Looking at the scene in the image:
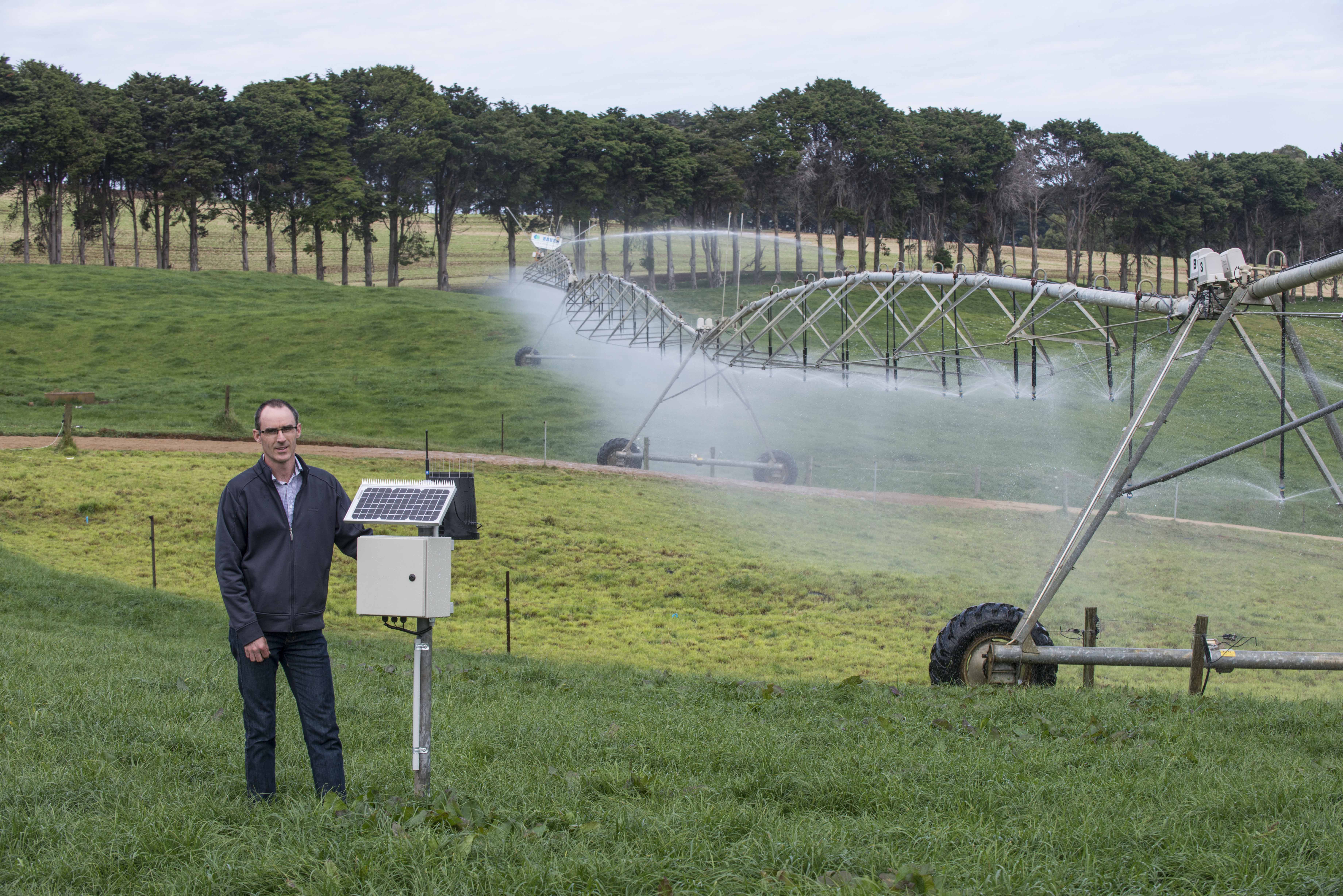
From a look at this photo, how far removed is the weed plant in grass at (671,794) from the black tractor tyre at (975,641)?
3.98ft

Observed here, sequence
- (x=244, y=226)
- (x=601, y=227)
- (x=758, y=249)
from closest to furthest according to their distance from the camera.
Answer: (x=758, y=249), (x=244, y=226), (x=601, y=227)

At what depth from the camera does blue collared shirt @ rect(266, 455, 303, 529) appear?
4680 millimetres

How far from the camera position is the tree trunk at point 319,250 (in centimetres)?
6425

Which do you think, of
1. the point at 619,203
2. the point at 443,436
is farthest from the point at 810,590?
the point at 619,203

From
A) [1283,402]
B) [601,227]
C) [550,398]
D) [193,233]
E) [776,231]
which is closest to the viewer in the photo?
[1283,402]

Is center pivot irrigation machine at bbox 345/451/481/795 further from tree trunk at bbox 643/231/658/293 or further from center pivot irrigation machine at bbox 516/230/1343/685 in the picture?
tree trunk at bbox 643/231/658/293

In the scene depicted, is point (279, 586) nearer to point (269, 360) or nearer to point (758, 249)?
point (269, 360)

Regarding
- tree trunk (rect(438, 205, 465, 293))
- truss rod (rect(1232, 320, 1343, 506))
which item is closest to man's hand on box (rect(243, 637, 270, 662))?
truss rod (rect(1232, 320, 1343, 506))

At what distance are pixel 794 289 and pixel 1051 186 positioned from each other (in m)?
55.5

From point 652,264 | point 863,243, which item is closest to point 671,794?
point 652,264

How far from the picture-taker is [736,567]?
17.8m

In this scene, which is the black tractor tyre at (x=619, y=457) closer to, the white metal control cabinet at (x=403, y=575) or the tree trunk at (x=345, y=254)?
the white metal control cabinet at (x=403, y=575)

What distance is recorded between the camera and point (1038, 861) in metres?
3.96

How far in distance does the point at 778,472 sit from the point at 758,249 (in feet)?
127
